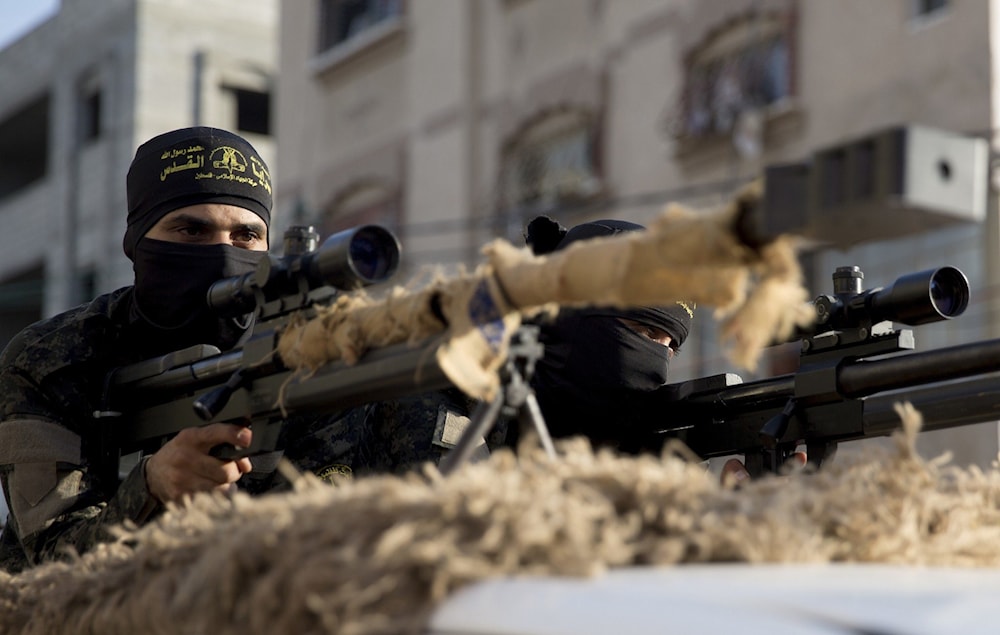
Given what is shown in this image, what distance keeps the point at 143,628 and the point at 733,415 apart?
177 centimetres

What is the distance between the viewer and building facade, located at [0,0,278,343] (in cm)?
2012

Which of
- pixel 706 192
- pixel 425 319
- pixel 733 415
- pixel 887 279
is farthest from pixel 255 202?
pixel 706 192

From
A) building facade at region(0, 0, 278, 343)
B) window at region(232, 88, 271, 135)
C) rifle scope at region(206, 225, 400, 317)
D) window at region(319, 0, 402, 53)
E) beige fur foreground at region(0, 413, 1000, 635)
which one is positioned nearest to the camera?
beige fur foreground at region(0, 413, 1000, 635)

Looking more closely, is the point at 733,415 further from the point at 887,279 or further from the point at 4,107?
the point at 4,107

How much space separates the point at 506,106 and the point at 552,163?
0.97 m

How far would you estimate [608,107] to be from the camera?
44.0ft

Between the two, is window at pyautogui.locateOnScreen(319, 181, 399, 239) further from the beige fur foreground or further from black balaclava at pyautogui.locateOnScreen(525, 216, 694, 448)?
the beige fur foreground

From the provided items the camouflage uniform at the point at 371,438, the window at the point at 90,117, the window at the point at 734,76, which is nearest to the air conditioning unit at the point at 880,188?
the camouflage uniform at the point at 371,438

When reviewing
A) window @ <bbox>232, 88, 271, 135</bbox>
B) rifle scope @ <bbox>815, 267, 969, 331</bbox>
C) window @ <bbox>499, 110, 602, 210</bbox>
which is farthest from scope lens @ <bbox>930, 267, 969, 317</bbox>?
window @ <bbox>232, 88, 271, 135</bbox>

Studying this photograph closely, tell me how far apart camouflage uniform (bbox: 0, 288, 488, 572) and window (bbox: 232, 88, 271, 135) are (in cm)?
1862

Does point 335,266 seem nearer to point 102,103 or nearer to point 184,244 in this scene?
point 184,244

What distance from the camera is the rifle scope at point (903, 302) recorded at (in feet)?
9.41

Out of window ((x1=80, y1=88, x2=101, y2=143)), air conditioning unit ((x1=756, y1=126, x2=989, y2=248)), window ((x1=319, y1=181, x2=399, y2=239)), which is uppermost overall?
window ((x1=80, y1=88, x2=101, y2=143))

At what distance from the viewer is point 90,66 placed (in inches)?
831
